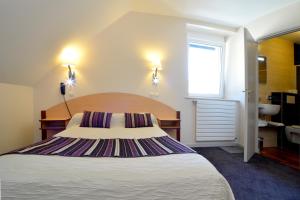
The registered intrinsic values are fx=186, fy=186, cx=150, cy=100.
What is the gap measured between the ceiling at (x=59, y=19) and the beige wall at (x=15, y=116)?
6.0 inches

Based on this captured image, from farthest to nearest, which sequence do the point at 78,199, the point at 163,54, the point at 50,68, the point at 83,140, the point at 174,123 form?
the point at 163,54, the point at 174,123, the point at 50,68, the point at 83,140, the point at 78,199

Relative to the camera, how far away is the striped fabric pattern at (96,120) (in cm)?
256

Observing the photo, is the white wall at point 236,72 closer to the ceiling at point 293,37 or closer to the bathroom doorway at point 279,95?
the bathroom doorway at point 279,95

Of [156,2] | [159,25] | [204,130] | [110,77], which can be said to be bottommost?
[204,130]

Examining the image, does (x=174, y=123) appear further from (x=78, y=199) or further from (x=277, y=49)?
(x=277, y=49)

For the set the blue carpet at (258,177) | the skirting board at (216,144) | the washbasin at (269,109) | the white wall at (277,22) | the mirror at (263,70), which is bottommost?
the blue carpet at (258,177)

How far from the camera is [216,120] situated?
345cm

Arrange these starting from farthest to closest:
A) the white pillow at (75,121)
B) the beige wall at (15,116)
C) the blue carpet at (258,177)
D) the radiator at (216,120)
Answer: the radiator at (216,120)
the white pillow at (75,121)
the beige wall at (15,116)
the blue carpet at (258,177)

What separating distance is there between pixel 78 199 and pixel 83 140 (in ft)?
3.21

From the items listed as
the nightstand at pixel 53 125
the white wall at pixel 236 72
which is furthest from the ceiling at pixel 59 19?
the nightstand at pixel 53 125

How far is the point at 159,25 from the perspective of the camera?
11.0 feet

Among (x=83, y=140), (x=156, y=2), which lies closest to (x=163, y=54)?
(x=156, y=2)

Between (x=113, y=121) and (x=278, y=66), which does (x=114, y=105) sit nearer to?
(x=113, y=121)

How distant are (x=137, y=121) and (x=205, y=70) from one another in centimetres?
195
